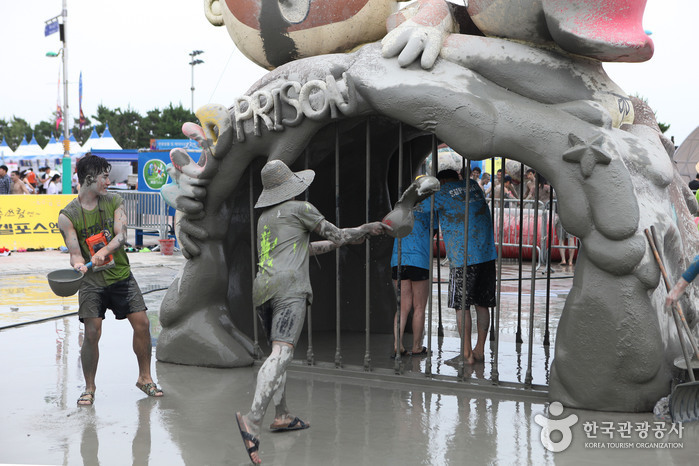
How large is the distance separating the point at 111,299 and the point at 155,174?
12544 mm

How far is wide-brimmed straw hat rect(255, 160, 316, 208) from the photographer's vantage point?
5180mm

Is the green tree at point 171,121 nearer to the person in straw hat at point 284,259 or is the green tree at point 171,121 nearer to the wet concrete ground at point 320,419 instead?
the wet concrete ground at point 320,419

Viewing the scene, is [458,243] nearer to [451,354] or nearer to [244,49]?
[451,354]

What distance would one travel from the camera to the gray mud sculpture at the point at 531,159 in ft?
17.4

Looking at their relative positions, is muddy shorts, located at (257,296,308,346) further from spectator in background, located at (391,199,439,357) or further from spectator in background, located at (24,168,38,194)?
spectator in background, located at (24,168,38,194)

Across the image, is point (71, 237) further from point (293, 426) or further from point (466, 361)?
point (466, 361)

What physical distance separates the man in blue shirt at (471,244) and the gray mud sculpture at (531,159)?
929mm

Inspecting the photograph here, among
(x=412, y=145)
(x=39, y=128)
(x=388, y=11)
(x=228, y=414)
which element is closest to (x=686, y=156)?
(x=412, y=145)

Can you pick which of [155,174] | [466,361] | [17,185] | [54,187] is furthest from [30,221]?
[466,361]

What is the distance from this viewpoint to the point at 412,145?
8.25 meters

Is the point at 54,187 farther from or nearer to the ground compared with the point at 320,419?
farther from the ground

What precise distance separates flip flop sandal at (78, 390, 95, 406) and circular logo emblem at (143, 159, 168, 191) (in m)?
12.5

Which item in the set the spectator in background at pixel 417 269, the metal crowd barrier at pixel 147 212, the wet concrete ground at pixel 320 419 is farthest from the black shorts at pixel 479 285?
the metal crowd barrier at pixel 147 212

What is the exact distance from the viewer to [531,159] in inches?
219
